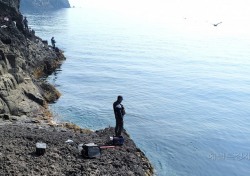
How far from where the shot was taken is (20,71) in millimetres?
36875

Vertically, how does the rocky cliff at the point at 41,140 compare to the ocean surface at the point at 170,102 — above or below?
above

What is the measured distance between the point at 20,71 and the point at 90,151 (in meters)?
19.1

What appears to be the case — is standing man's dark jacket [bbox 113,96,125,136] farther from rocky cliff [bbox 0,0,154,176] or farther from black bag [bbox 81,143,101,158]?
black bag [bbox 81,143,101,158]

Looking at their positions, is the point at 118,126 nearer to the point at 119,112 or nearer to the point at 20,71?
the point at 119,112

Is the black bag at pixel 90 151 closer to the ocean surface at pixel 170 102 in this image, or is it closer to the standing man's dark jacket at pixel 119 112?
the standing man's dark jacket at pixel 119 112

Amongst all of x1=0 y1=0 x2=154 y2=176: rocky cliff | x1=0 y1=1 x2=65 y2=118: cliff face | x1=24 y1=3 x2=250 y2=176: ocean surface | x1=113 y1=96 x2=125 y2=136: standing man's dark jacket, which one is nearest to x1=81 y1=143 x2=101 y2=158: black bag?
x1=0 y1=0 x2=154 y2=176: rocky cliff

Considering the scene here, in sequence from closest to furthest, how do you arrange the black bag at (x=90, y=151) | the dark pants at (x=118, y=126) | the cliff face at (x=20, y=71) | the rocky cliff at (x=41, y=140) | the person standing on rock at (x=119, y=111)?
the rocky cliff at (x=41, y=140)
the black bag at (x=90, y=151)
the person standing on rock at (x=119, y=111)
the dark pants at (x=118, y=126)
the cliff face at (x=20, y=71)

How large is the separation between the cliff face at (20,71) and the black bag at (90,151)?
423 inches

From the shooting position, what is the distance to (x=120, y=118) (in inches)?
913

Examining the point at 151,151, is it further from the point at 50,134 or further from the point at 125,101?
the point at 125,101

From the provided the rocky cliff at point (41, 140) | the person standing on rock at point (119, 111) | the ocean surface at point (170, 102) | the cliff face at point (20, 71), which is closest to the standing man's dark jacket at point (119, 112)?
the person standing on rock at point (119, 111)

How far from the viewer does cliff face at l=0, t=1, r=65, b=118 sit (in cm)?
3136

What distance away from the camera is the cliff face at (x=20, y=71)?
31.4m

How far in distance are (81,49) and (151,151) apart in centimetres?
5533
